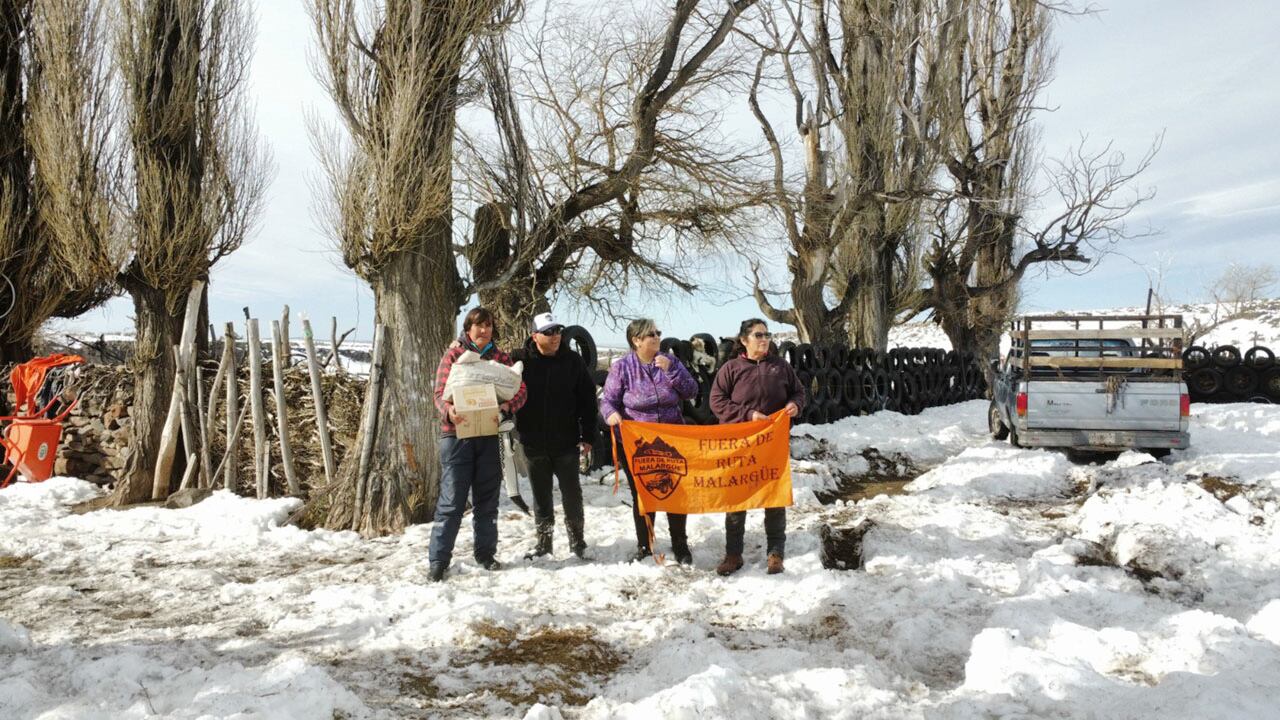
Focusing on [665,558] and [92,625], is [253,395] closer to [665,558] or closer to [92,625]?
[92,625]

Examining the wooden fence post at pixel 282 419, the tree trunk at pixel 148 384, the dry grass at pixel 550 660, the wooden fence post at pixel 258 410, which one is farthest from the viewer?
the tree trunk at pixel 148 384

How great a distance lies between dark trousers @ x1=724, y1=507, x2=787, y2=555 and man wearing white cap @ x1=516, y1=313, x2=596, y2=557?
112 centimetres

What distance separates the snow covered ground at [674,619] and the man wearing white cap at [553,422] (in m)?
0.36

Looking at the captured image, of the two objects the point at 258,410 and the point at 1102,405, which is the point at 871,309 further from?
the point at 258,410

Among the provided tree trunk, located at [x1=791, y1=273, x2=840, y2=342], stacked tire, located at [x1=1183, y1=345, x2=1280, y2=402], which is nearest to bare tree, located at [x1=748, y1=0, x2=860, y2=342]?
tree trunk, located at [x1=791, y1=273, x2=840, y2=342]

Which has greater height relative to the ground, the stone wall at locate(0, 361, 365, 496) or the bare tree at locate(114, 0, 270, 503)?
the bare tree at locate(114, 0, 270, 503)

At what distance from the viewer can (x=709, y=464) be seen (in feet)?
17.7

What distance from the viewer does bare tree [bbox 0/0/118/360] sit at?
33.0ft

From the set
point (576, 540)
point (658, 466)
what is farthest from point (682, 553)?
point (576, 540)

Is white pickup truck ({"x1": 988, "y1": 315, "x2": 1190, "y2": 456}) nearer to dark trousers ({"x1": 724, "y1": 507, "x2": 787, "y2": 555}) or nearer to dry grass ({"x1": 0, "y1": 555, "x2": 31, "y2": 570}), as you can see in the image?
dark trousers ({"x1": 724, "y1": 507, "x2": 787, "y2": 555})

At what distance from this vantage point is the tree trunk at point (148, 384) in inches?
353

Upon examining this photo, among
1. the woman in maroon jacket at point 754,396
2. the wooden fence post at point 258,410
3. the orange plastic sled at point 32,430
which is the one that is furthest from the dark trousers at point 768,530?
the orange plastic sled at point 32,430

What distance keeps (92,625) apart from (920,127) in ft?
54.5

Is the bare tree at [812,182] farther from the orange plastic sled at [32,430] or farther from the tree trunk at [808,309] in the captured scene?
the orange plastic sled at [32,430]
